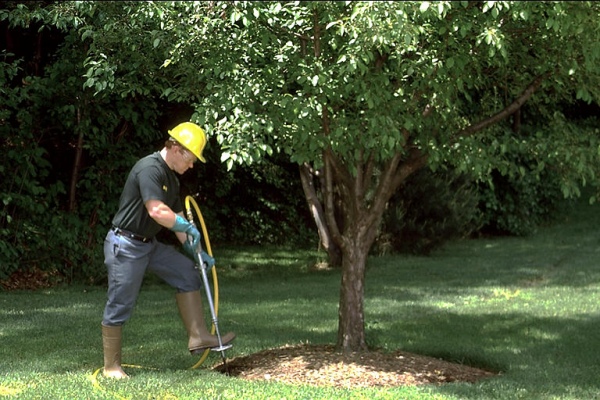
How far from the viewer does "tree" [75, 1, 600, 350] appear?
626cm

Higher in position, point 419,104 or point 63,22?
point 63,22

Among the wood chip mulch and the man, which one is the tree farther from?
the man

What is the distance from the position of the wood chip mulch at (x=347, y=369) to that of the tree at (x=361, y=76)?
0.94ft

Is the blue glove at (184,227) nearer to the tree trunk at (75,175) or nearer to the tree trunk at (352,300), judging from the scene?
the tree trunk at (352,300)

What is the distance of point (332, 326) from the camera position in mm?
9672

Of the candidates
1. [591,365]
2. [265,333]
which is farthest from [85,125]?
[591,365]

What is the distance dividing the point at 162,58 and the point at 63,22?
2489 millimetres

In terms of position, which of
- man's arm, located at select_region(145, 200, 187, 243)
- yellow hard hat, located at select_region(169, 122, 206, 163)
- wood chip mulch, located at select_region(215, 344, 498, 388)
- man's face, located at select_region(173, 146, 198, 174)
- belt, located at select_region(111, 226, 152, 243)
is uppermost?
yellow hard hat, located at select_region(169, 122, 206, 163)

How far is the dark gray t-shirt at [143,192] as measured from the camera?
6.95m

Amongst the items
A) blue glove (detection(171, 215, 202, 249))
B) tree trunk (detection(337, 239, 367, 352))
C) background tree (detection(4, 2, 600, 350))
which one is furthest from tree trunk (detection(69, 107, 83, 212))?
blue glove (detection(171, 215, 202, 249))

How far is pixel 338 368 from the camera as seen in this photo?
24.8 ft

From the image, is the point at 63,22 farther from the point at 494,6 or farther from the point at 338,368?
the point at 494,6

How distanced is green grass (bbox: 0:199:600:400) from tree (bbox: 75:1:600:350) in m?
1.35

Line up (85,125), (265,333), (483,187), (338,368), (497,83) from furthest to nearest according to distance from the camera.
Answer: (483,187), (85,125), (265,333), (497,83), (338,368)
